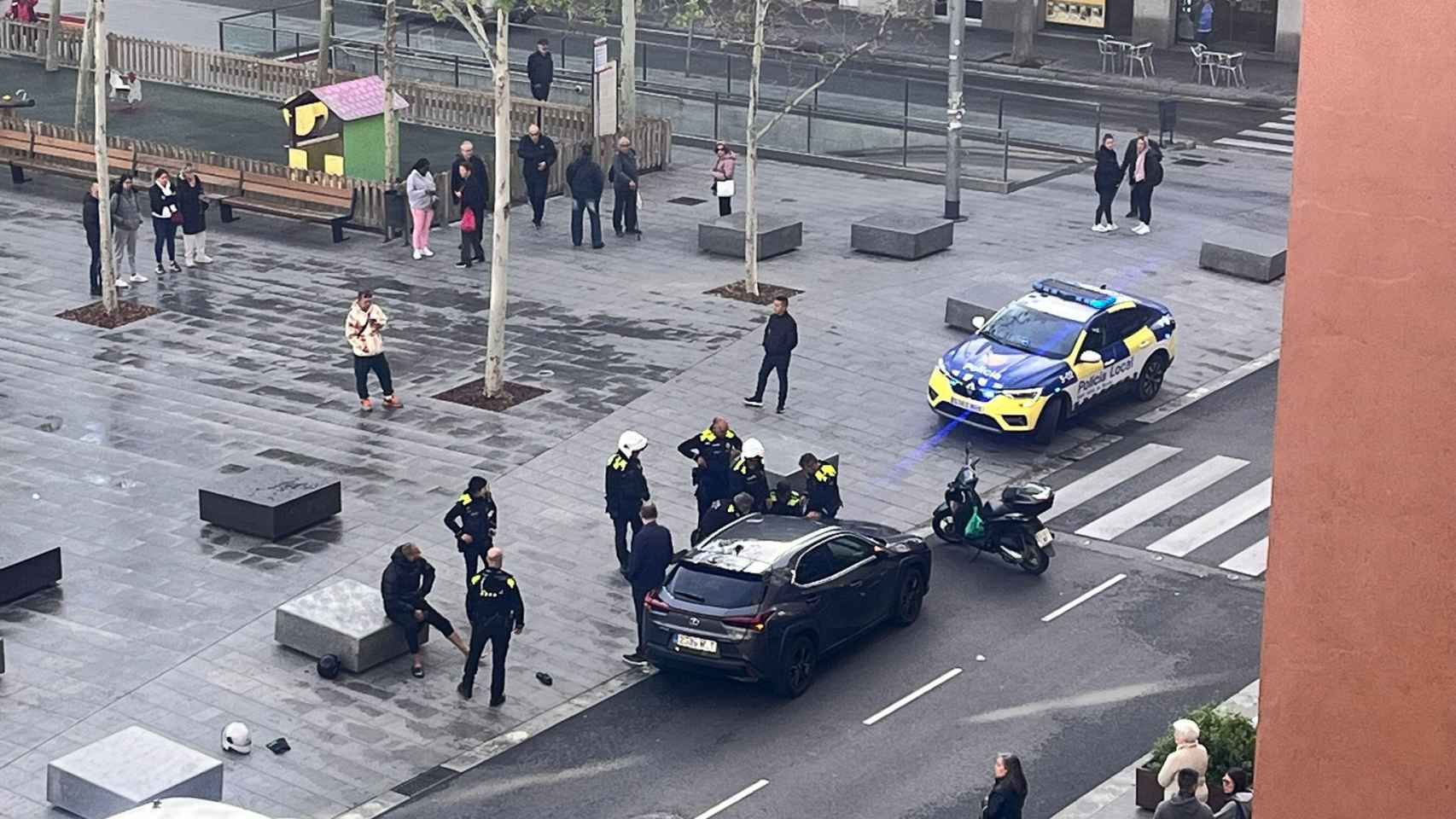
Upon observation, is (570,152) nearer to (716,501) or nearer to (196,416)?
(196,416)

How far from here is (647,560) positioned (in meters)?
22.0

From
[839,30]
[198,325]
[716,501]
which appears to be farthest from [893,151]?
[716,501]

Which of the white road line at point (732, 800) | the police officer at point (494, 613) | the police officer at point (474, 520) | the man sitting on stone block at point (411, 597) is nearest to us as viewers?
the white road line at point (732, 800)

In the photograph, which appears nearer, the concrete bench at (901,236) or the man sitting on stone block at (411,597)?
the man sitting on stone block at (411,597)

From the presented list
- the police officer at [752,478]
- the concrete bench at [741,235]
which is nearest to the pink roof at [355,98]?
the concrete bench at [741,235]

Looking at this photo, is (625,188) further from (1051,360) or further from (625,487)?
(625,487)

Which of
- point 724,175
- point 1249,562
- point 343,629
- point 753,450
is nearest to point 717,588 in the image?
point 753,450

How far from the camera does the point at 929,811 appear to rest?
1920cm

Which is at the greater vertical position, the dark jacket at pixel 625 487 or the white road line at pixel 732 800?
the dark jacket at pixel 625 487

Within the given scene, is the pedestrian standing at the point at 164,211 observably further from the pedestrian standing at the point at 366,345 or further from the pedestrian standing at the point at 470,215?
the pedestrian standing at the point at 366,345

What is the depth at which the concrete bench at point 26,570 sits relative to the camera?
2258 centimetres

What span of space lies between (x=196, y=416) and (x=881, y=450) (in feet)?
27.2

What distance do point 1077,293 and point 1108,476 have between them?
3050 millimetres

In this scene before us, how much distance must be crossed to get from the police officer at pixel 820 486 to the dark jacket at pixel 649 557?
2463mm
